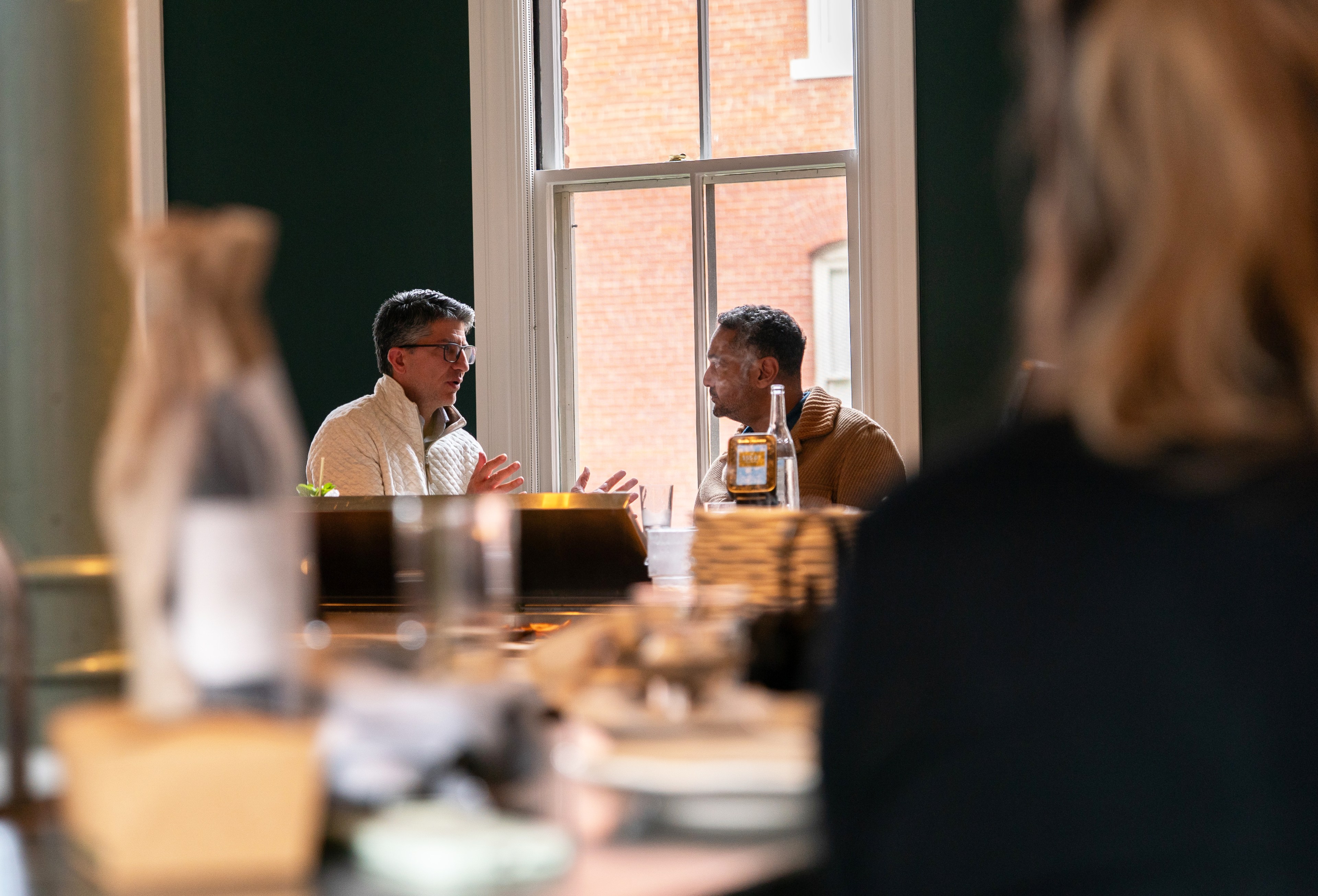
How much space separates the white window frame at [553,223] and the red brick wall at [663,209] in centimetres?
6

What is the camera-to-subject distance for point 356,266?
198 inches

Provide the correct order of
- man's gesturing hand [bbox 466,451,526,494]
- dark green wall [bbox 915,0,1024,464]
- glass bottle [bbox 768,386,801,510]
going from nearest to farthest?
glass bottle [bbox 768,386,801,510] → man's gesturing hand [bbox 466,451,526,494] → dark green wall [bbox 915,0,1024,464]

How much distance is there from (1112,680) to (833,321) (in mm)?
4267

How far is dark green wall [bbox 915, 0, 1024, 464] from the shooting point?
14.8 ft

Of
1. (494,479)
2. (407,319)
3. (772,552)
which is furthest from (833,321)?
(772,552)

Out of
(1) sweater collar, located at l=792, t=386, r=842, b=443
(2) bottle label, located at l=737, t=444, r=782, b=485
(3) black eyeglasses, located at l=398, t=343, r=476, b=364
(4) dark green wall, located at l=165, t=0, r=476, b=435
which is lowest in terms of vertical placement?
(2) bottle label, located at l=737, t=444, r=782, b=485

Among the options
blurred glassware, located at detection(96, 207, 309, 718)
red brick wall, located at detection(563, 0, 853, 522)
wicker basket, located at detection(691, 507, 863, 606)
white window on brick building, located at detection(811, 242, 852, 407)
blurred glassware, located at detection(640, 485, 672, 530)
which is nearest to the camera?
blurred glassware, located at detection(96, 207, 309, 718)

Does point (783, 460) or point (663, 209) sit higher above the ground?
point (663, 209)

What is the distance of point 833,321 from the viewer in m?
4.77

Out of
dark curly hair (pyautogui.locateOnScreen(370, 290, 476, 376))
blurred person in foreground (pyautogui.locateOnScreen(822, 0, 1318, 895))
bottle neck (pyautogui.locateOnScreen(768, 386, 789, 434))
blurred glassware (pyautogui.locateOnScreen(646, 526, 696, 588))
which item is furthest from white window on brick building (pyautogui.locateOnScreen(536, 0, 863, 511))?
blurred person in foreground (pyautogui.locateOnScreen(822, 0, 1318, 895))

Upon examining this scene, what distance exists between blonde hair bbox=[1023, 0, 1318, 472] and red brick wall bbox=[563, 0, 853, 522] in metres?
4.24

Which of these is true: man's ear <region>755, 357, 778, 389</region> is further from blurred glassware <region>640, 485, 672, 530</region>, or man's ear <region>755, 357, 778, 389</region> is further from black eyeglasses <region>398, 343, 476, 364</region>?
blurred glassware <region>640, 485, 672, 530</region>

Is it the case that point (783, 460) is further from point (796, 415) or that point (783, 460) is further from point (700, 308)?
point (700, 308)

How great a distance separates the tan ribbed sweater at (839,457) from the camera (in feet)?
11.4
